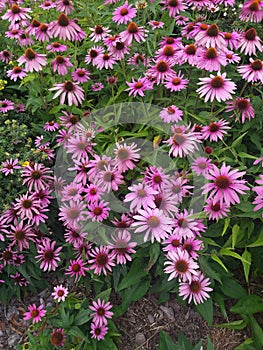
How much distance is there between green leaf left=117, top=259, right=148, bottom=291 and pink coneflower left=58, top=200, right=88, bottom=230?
0.35 meters

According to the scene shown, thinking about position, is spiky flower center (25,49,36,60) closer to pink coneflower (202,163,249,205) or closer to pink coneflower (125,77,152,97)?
pink coneflower (125,77,152,97)

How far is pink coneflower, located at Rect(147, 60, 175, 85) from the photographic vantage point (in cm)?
224

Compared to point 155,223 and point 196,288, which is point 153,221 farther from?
point 196,288

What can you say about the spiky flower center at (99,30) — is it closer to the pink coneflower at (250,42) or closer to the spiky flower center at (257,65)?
the pink coneflower at (250,42)

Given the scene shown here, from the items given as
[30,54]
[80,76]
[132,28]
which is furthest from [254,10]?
[30,54]

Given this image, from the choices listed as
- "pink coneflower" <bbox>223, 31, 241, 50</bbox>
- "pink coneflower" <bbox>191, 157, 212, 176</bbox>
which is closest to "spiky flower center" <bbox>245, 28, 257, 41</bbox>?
"pink coneflower" <bbox>223, 31, 241, 50</bbox>

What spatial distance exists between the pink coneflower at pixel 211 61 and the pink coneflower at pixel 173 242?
0.89 metres

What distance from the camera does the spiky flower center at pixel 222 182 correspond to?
178 centimetres

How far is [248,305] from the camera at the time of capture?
207 cm

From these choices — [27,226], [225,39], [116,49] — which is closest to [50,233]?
[27,226]

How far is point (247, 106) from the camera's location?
2.22 m

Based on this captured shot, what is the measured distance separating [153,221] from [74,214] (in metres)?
0.43

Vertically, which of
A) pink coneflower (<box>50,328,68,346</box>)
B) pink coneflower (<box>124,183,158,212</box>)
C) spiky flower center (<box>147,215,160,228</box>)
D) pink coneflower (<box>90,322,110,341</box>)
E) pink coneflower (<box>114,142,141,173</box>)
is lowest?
pink coneflower (<box>50,328,68,346</box>)

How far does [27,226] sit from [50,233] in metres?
0.14
